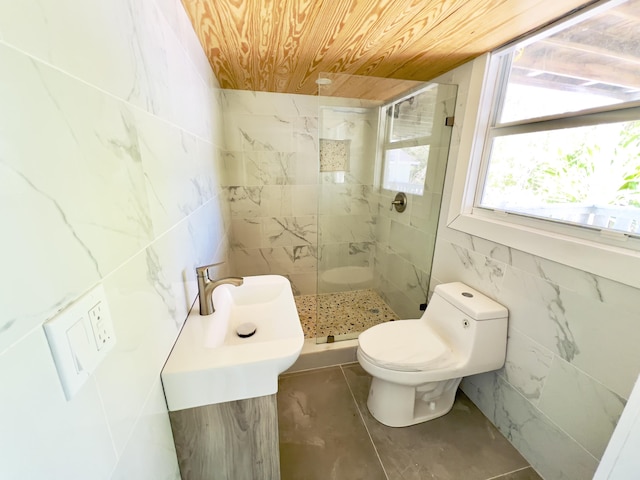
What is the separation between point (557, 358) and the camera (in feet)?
3.49

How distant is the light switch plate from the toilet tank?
4.62 feet

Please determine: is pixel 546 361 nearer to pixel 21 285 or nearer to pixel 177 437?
pixel 177 437

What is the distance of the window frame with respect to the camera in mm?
884

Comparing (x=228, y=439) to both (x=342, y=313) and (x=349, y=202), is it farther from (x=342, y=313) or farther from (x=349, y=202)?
(x=349, y=202)

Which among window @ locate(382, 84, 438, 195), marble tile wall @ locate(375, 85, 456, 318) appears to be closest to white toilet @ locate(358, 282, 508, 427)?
marble tile wall @ locate(375, 85, 456, 318)

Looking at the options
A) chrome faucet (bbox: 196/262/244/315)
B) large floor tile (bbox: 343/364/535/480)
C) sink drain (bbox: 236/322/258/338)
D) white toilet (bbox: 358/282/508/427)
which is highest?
chrome faucet (bbox: 196/262/244/315)

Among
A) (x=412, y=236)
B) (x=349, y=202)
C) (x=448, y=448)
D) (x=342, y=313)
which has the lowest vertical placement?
(x=448, y=448)

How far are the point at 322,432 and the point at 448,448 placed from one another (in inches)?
25.5

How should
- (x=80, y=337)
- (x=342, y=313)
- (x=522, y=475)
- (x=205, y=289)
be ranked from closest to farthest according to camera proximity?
1. (x=80, y=337)
2. (x=205, y=289)
3. (x=522, y=475)
4. (x=342, y=313)

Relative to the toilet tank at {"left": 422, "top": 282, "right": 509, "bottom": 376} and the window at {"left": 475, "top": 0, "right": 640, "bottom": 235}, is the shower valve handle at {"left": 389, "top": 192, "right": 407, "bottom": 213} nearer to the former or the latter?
the window at {"left": 475, "top": 0, "right": 640, "bottom": 235}

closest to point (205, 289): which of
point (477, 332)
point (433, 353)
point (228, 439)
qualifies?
point (228, 439)

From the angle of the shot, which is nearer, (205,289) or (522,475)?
(205,289)

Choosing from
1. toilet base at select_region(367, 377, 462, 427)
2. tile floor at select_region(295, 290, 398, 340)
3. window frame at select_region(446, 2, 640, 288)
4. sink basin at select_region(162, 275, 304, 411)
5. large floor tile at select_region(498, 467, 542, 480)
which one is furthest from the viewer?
tile floor at select_region(295, 290, 398, 340)

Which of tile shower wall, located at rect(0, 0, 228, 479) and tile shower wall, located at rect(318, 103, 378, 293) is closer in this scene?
tile shower wall, located at rect(0, 0, 228, 479)
